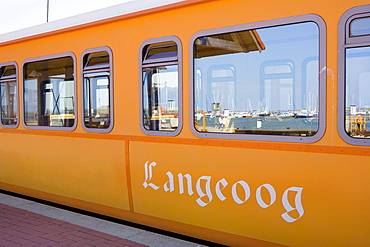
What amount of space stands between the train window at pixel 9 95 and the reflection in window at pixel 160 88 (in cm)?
285

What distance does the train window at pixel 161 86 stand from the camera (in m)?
4.34

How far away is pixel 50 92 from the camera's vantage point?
591 centimetres

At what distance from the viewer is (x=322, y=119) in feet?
11.1

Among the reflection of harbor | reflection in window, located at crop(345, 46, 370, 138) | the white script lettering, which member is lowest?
the white script lettering

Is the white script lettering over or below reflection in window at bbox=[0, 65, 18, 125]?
below

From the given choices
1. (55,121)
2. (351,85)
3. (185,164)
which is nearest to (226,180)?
(185,164)

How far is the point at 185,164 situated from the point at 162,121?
555 millimetres

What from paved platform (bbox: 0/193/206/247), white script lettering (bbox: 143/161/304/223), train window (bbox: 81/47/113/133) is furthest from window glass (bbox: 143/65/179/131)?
paved platform (bbox: 0/193/206/247)

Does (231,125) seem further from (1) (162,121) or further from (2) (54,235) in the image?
(2) (54,235)

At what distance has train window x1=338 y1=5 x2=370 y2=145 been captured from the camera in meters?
3.19

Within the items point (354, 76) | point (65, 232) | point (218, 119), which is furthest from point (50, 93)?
point (354, 76)

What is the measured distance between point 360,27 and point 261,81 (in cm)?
92

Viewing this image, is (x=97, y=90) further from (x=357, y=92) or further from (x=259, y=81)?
(x=357, y=92)

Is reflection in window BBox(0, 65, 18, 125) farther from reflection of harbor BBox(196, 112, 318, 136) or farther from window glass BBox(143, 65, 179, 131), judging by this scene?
reflection of harbor BBox(196, 112, 318, 136)
